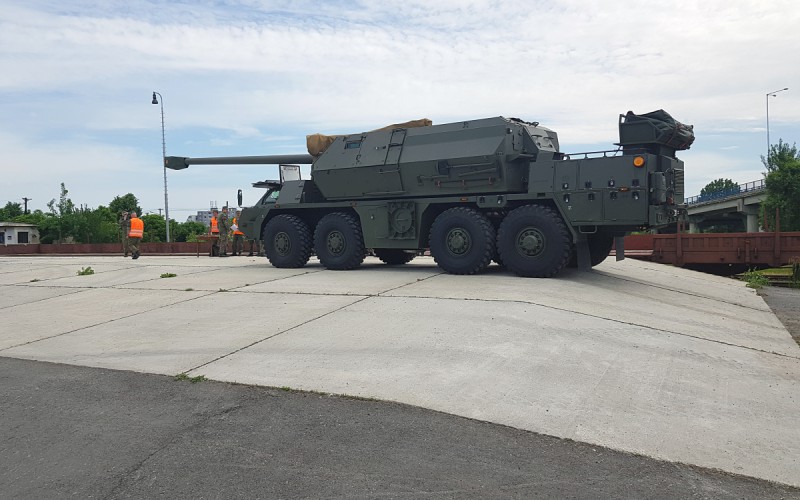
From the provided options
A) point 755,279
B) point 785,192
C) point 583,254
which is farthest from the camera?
point 785,192

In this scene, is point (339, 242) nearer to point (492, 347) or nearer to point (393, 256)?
point (393, 256)

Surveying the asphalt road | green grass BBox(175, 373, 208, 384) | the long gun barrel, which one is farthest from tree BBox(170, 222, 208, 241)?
the asphalt road

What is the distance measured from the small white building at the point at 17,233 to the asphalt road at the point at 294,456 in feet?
196

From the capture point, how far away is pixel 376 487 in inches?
154

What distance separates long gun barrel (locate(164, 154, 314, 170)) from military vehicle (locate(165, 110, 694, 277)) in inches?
20.3

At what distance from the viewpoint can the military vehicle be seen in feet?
35.0

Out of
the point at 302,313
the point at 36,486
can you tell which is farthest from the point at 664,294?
the point at 36,486

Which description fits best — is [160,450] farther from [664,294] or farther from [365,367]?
[664,294]

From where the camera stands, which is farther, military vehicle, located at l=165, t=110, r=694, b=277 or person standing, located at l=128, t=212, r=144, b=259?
person standing, located at l=128, t=212, r=144, b=259

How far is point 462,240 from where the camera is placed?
464 inches

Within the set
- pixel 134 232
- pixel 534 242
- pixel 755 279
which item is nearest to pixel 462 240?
pixel 534 242

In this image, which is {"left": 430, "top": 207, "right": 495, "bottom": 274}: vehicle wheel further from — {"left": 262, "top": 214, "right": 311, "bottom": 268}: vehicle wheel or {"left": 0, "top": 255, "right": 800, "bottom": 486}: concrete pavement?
{"left": 262, "top": 214, "right": 311, "bottom": 268}: vehicle wheel

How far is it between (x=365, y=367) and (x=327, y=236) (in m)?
7.66

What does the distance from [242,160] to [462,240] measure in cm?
721
